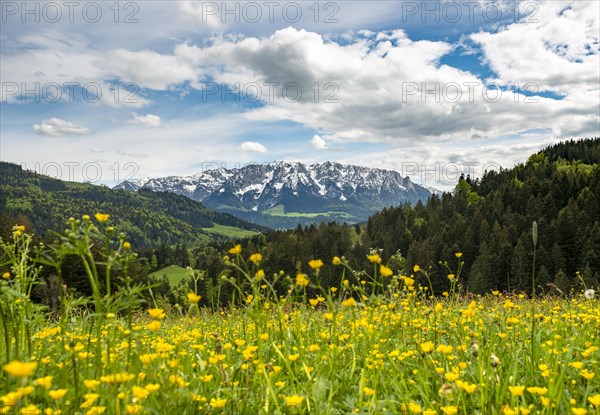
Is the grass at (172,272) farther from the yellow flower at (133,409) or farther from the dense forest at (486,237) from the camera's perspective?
the yellow flower at (133,409)

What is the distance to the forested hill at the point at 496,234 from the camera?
73.2 meters

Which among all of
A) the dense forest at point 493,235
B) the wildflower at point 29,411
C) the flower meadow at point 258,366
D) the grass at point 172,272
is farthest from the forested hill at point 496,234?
the wildflower at point 29,411

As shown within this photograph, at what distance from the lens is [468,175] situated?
152500mm

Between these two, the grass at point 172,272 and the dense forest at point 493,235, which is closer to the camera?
the dense forest at point 493,235

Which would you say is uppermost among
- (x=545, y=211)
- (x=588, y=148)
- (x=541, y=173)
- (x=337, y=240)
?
(x=588, y=148)

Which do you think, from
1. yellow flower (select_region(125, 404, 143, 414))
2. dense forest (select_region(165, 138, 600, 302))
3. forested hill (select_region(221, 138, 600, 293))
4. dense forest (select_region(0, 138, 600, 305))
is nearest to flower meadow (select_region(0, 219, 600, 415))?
yellow flower (select_region(125, 404, 143, 414))

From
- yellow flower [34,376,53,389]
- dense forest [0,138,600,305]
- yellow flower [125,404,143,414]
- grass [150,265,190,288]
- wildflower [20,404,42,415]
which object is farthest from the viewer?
grass [150,265,190,288]

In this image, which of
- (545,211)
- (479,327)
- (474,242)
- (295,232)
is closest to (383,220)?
(295,232)

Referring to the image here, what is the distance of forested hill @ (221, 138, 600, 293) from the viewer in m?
73.2

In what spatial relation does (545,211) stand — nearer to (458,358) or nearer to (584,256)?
(584,256)

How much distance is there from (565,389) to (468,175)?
164 m

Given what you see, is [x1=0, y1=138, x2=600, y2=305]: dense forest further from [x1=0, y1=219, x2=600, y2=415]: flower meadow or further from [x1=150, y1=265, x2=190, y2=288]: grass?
[x1=0, y1=219, x2=600, y2=415]: flower meadow

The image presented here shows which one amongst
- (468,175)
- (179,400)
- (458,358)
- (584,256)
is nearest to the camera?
(179,400)

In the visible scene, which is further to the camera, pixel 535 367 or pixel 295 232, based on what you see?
pixel 295 232
